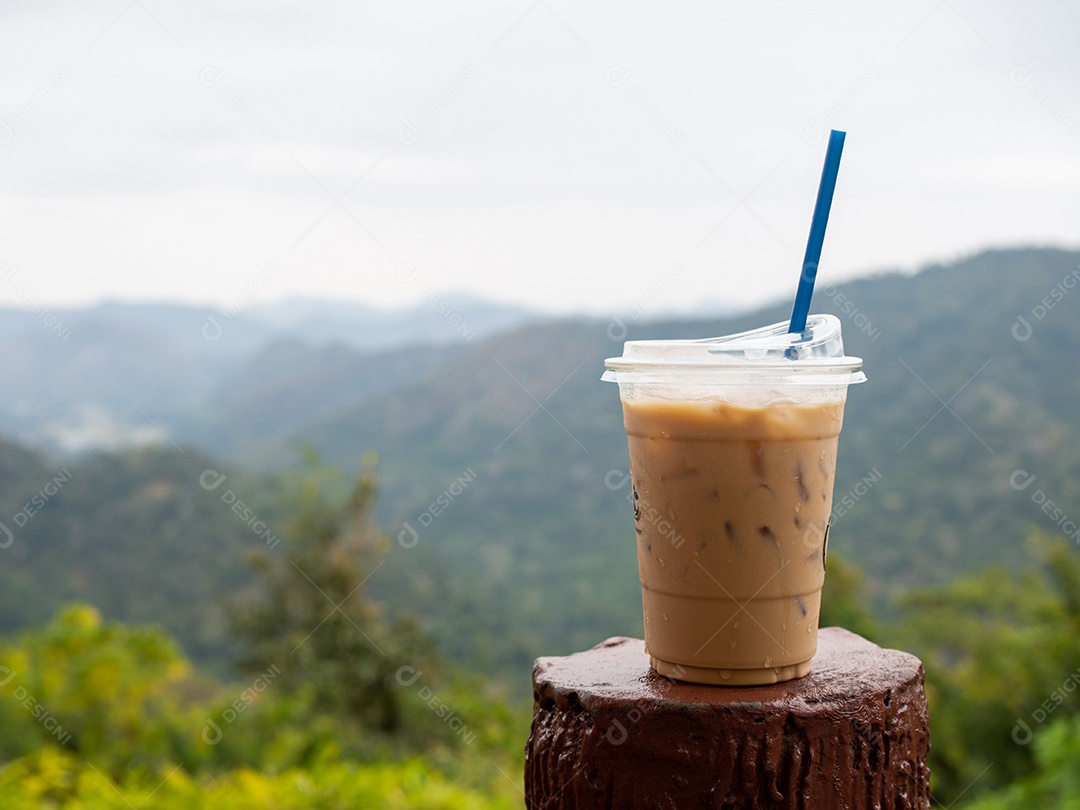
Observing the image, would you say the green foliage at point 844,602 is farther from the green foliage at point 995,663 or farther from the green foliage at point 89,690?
the green foliage at point 89,690

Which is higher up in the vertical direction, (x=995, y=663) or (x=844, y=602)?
(x=844, y=602)

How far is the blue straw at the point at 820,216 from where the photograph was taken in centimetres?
160

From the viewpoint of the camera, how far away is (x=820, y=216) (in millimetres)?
1608

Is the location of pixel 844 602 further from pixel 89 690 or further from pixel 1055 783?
pixel 89 690

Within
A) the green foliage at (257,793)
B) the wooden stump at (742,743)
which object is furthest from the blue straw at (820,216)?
the green foliage at (257,793)

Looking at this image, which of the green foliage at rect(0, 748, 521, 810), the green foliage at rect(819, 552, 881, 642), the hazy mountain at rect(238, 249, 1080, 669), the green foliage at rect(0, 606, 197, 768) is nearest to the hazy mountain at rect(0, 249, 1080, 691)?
the hazy mountain at rect(238, 249, 1080, 669)

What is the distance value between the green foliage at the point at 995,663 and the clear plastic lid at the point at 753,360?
662cm

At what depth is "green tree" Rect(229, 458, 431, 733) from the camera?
935 centimetres

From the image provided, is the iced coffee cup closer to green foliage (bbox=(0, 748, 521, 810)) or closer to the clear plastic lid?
the clear plastic lid

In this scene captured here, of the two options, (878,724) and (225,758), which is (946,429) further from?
(878,724)

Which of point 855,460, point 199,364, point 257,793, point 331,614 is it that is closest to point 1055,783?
point 257,793

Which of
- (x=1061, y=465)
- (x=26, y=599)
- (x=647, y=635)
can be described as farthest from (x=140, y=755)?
(x=1061, y=465)

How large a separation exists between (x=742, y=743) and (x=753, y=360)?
2.19 ft

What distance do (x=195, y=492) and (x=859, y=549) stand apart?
13.2 m
